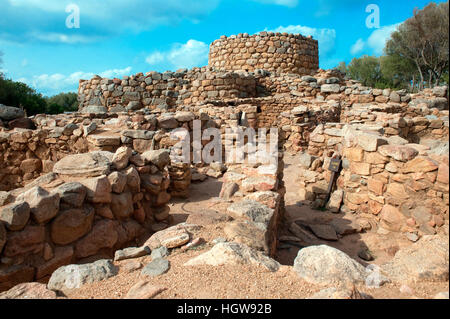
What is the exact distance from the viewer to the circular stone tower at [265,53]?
1460cm

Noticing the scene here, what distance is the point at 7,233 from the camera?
268 centimetres

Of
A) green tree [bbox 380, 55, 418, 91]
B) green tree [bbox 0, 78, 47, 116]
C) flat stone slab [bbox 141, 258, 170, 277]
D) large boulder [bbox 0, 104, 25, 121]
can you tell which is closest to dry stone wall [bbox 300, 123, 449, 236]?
flat stone slab [bbox 141, 258, 170, 277]

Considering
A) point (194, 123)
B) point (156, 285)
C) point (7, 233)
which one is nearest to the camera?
point (156, 285)

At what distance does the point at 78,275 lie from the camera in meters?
2.20

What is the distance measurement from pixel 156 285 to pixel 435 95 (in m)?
13.4

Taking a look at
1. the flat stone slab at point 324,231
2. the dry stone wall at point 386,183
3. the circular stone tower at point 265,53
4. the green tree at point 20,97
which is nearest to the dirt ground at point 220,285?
the dry stone wall at point 386,183

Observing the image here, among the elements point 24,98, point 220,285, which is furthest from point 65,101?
point 220,285

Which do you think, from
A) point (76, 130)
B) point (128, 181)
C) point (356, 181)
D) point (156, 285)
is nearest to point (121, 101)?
point (76, 130)

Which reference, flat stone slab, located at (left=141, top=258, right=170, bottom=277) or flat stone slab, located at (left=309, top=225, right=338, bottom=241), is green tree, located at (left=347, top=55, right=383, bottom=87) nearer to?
flat stone slab, located at (left=309, top=225, right=338, bottom=241)

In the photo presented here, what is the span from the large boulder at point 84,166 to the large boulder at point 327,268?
273cm

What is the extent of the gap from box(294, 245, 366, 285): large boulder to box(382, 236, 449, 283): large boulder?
235mm

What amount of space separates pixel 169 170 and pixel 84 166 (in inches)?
77.8

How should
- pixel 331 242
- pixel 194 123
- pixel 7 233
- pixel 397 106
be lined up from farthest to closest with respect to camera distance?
pixel 397 106
pixel 194 123
pixel 331 242
pixel 7 233

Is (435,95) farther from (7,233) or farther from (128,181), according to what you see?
(7,233)
